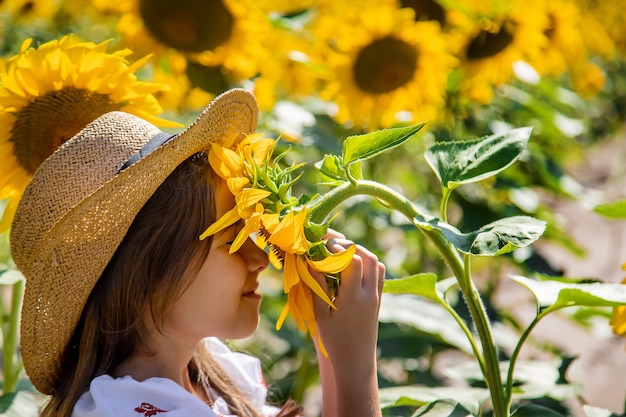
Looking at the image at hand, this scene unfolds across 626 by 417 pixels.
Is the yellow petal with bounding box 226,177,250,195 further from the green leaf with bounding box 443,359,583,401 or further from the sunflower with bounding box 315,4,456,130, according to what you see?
the sunflower with bounding box 315,4,456,130

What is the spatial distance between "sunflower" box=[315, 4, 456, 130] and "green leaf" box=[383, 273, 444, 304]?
86cm

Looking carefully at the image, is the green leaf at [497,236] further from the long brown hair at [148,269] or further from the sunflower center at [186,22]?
the sunflower center at [186,22]

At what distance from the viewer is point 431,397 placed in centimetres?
110

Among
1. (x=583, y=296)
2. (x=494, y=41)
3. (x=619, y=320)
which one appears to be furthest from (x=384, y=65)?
(x=583, y=296)

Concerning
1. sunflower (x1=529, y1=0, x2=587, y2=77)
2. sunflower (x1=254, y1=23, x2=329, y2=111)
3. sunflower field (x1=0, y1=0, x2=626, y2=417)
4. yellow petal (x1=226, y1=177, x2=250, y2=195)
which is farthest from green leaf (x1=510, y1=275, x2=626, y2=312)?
sunflower (x1=529, y1=0, x2=587, y2=77)

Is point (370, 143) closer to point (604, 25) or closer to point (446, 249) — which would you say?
point (446, 249)

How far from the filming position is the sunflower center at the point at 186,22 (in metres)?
1.65

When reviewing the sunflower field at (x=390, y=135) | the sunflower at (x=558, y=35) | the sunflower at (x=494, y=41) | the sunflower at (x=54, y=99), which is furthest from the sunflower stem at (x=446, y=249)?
the sunflower at (x=558, y=35)

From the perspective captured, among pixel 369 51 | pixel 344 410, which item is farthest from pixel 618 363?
pixel 344 410

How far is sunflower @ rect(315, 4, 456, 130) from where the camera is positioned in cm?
176

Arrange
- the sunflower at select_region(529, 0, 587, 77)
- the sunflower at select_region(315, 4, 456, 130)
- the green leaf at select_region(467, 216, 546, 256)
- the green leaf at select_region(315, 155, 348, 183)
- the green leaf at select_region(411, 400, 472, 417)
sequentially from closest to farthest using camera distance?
the green leaf at select_region(467, 216, 546, 256) < the green leaf at select_region(315, 155, 348, 183) < the green leaf at select_region(411, 400, 472, 417) < the sunflower at select_region(315, 4, 456, 130) < the sunflower at select_region(529, 0, 587, 77)

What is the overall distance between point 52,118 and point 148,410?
0.40 metres

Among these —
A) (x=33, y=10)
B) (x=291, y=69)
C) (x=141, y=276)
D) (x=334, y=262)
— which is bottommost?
(x=291, y=69)

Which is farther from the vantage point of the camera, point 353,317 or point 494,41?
point 494,41
